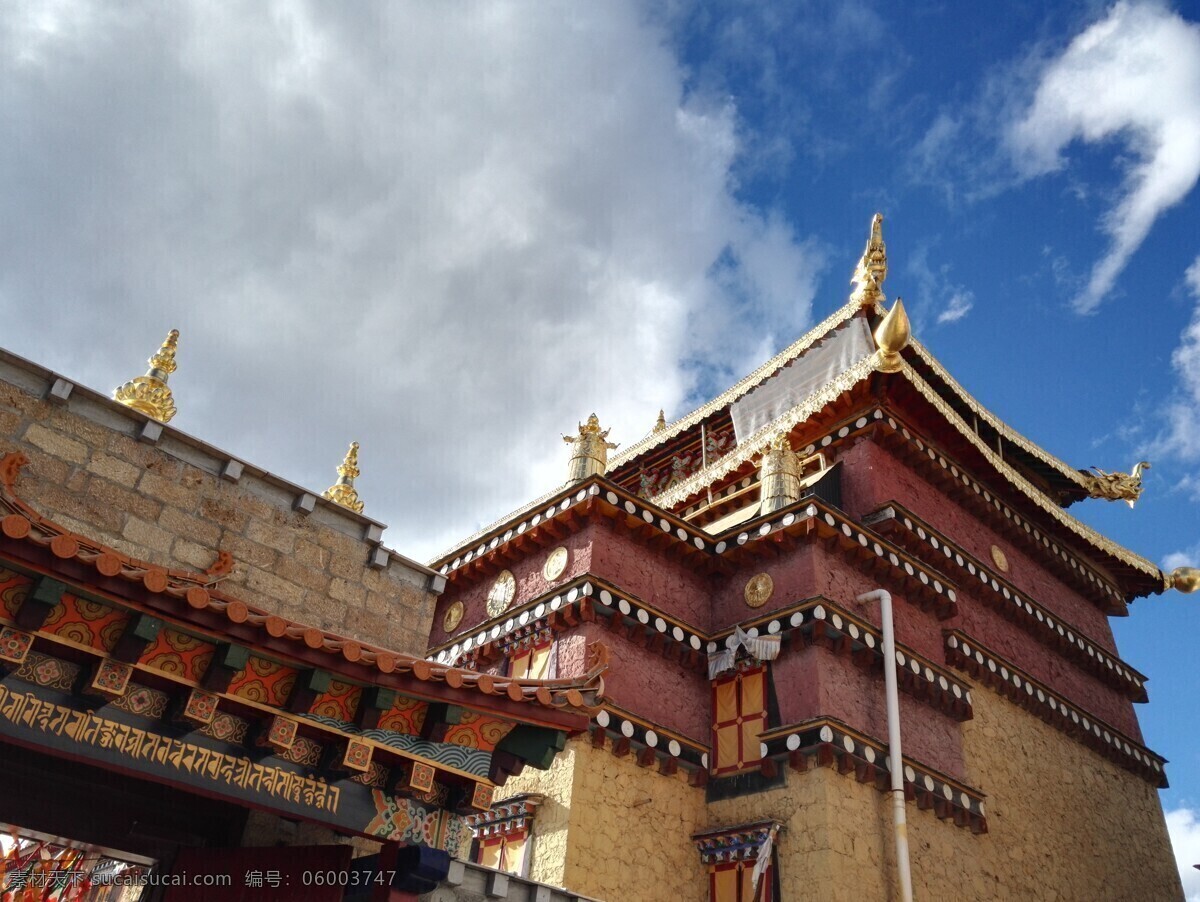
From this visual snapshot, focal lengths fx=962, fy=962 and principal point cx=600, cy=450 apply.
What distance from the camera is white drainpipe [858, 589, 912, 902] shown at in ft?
41.5

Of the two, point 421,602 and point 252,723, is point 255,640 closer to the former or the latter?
point 252,723

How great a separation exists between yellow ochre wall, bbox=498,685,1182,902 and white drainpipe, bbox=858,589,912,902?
9.0 inches

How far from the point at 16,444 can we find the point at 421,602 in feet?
12.9

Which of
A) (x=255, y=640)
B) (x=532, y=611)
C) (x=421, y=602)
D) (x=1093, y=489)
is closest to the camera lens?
(x=255, y=640)

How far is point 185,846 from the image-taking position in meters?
7.21

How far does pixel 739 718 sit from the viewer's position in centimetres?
1413

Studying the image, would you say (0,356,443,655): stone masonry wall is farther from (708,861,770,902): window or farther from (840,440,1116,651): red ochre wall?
(840,440,1116,651): red ochre wall

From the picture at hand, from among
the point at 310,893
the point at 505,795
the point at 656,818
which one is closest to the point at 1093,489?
the point at 656,818

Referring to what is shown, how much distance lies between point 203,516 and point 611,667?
6.76 metres

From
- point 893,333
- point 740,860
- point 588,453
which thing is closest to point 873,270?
point 893,333

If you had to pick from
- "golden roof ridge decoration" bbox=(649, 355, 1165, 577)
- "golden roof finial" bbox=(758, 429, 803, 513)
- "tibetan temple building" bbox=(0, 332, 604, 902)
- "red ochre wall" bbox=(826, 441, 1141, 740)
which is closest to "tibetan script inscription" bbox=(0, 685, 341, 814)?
"tibetan temple building" bbox=(0, 332, 604, 902)

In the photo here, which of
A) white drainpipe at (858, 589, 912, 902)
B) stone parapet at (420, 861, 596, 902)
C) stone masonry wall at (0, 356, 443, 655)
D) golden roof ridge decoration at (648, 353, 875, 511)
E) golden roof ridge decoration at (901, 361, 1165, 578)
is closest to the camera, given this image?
stone parapet at (420, 861, 596, 902)

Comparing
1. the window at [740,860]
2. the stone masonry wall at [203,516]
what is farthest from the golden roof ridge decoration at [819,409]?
the stone masonry wall at [203,516]

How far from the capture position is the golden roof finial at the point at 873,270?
1889cm
